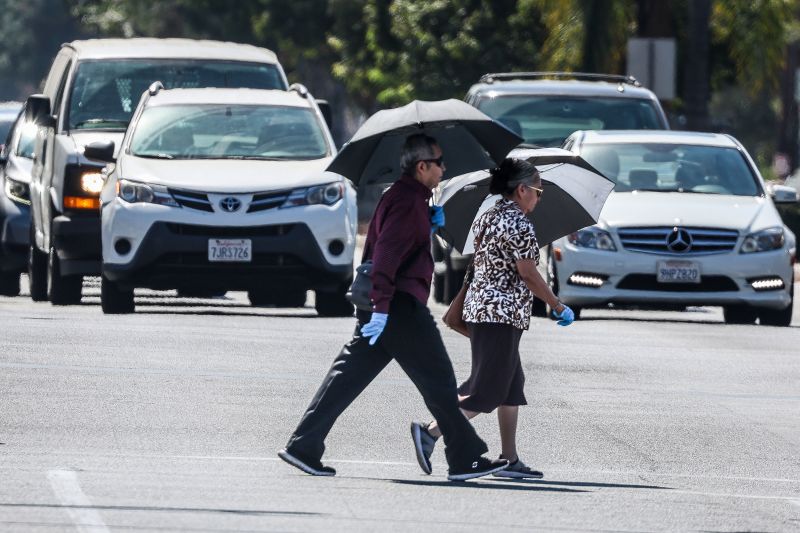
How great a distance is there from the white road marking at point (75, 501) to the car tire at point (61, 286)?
8902 millimetres

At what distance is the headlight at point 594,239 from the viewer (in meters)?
17.4

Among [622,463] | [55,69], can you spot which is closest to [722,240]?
[55,69]

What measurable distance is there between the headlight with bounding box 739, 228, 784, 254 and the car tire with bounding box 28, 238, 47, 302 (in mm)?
6265

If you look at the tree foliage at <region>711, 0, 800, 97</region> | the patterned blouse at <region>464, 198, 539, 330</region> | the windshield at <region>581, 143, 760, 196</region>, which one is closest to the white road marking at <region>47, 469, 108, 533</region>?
the patterned blouse at <region>464, 198, 539, 330</region>

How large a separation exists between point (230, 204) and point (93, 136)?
7.12 ft

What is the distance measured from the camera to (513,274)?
30.9ft

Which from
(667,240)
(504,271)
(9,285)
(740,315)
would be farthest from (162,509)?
(9,285)

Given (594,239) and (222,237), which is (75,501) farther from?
(594,239)

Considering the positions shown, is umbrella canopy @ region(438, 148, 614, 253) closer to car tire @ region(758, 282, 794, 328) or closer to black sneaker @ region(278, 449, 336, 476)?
black sneaker @ region(278, 449, 336, 476)

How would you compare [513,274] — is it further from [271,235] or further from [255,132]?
[255,132]

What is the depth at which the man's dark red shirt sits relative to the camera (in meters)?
8.91

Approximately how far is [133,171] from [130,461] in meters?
6.82

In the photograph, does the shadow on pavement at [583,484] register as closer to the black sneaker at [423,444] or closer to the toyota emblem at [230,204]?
the black sneaker at [423,444]

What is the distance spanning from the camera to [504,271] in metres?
9.41
